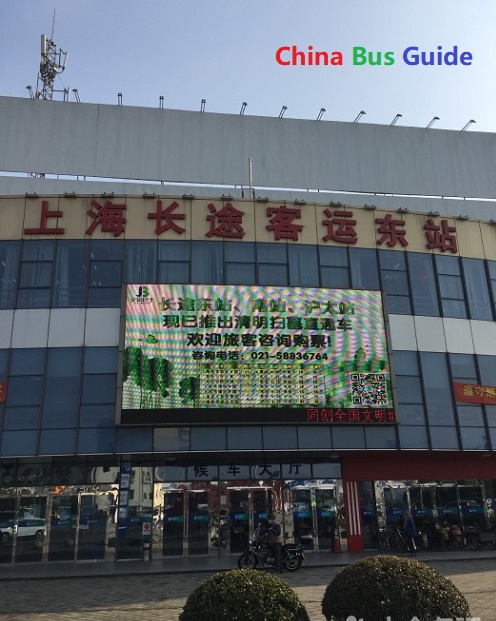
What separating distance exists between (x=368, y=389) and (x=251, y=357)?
4666mm

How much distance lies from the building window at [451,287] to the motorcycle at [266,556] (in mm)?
11645

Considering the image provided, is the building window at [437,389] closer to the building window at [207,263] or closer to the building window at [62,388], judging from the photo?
the building window at [207,263]

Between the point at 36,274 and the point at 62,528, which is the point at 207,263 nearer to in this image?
the point at 36,274

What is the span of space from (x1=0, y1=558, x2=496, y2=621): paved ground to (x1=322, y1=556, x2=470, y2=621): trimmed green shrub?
3.93m

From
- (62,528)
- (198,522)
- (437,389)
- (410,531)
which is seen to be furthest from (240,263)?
(62,528)

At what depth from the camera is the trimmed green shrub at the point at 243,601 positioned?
682cm

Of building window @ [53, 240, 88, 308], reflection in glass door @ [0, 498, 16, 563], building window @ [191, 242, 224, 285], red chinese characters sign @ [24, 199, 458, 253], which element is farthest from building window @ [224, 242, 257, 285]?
reflection in glass door @ [0, 498, 16, 563]

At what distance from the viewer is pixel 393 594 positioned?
6996 millimetres

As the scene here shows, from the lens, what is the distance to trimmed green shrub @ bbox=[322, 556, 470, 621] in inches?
271

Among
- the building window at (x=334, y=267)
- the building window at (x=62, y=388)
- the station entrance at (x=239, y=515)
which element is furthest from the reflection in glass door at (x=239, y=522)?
the building window at (x=334, y=267)

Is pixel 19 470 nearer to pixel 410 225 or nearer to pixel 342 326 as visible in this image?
pixel 342 326

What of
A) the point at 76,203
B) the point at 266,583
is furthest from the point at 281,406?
the point at 266,583

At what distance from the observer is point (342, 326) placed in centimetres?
2238

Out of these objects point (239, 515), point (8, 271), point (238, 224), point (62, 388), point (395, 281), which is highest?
point (238, 224)
